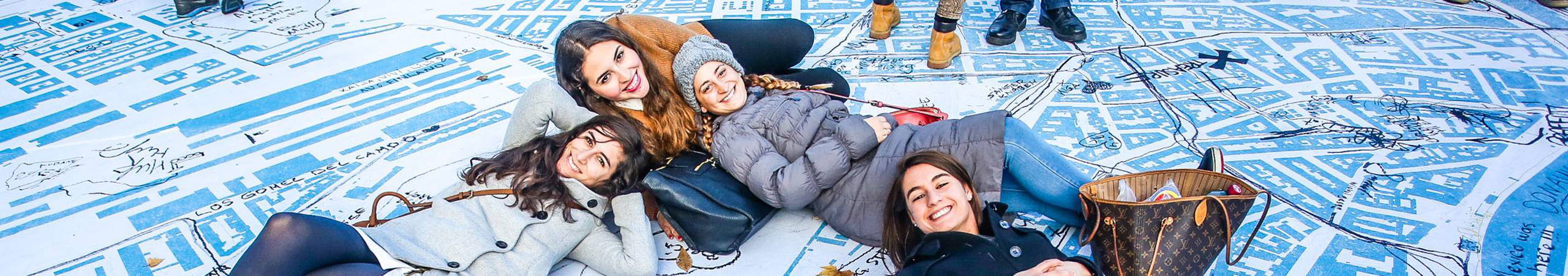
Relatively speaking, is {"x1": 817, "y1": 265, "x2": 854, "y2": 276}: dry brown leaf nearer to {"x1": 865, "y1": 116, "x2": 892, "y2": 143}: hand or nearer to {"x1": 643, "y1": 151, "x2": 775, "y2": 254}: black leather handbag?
{"x1": 643, "y1": 151, "x2": 775, "y2": 254}: black leather handbag

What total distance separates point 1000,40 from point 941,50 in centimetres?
36

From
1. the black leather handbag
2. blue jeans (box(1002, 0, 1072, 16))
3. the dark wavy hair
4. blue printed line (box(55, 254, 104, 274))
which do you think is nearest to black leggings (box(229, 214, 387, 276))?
the dark wavy hair

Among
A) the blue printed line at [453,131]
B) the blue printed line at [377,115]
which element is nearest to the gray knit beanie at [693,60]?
the blue printed line at [453,131]

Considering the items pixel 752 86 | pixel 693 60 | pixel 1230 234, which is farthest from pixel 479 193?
pixel 1230 234

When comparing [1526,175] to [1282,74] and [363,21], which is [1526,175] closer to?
[1282,74]

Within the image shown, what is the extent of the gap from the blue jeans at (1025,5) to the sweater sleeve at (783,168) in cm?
154

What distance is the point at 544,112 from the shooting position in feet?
7.09

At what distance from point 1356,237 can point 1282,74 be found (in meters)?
1.03

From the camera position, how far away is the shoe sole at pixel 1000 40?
3.33 meters

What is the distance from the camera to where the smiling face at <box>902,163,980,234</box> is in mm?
1818

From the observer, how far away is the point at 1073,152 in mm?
2486

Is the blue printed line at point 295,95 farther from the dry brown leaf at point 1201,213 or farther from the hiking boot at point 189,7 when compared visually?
the dry brown leaf at point 1201,213

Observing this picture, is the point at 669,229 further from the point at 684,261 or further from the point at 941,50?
the point at 941,50

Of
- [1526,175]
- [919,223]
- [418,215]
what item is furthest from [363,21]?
[1526,175]
